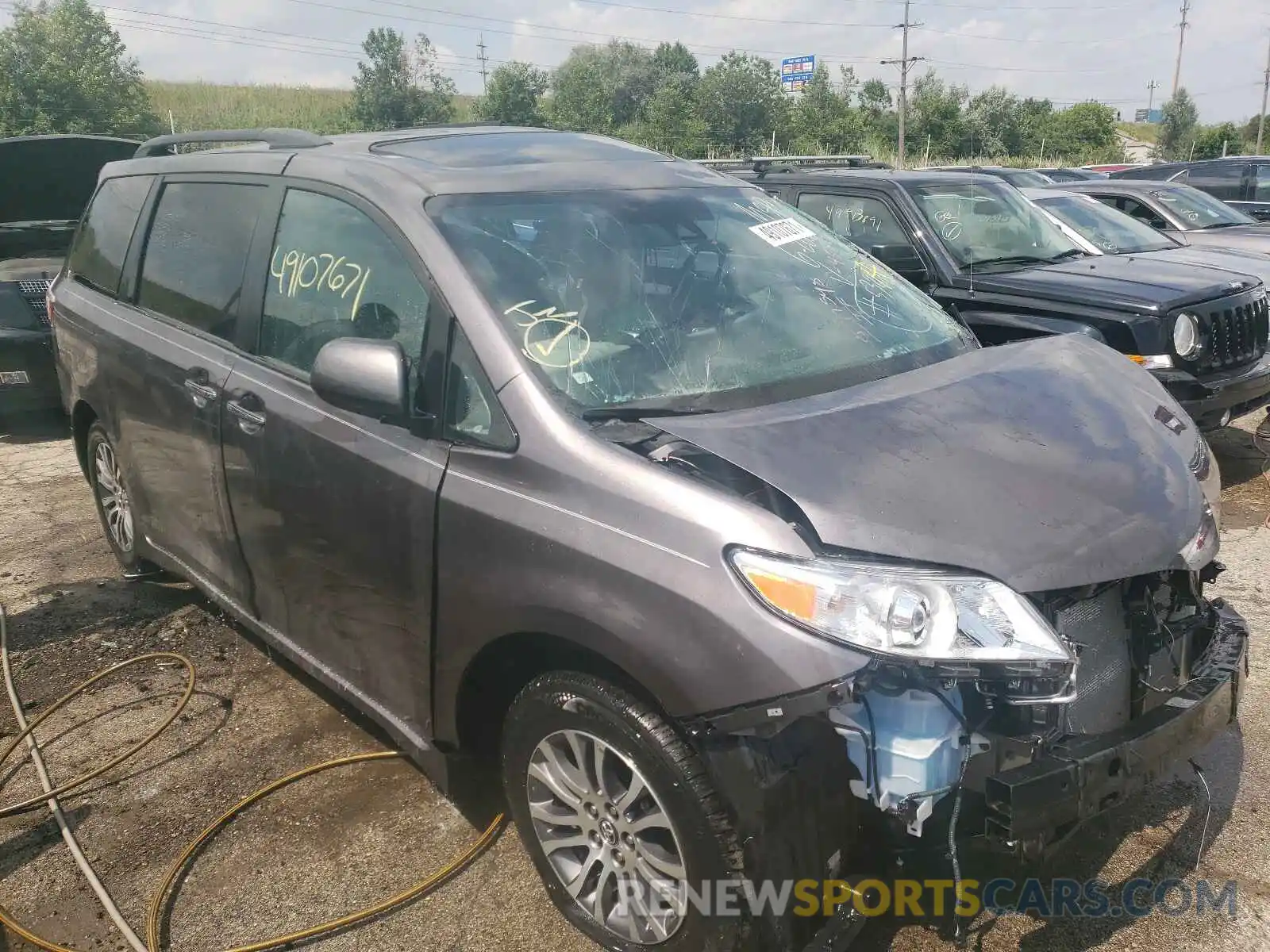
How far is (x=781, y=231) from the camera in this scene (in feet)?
10.8

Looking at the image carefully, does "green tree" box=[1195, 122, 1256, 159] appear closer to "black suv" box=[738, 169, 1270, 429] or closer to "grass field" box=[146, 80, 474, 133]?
"grass field" box=[146, 80, 474, 133]

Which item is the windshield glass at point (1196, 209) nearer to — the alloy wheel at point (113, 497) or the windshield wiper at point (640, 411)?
the windshield wiper at point (640, 411)

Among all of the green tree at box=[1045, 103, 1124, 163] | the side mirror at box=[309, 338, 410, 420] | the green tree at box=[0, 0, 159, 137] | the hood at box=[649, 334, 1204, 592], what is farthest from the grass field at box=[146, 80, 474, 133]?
the hood at box=[649, 334, 1204, 592]

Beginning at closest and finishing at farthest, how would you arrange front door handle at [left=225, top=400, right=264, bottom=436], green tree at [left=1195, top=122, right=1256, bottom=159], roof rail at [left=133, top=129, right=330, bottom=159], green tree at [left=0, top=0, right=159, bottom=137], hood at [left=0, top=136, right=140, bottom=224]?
front door handle at [left=225, top=400, right=264, bottom=436] < roof rail at [left=133, top=129, right=330, bottom=159] < hood at [left=0, top=136, right=140, bottom=224] < green tree at [left=0, top=0, right=159, bottom=137] < green tree at [left=1195, top=122, right=1256, bottom=159]

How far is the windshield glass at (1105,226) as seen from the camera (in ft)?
24.8

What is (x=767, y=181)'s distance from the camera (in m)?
7.35

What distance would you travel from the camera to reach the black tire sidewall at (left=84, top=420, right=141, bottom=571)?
168 inches

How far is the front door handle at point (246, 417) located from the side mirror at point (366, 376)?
2.04ft

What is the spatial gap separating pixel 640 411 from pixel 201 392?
69.3 inches

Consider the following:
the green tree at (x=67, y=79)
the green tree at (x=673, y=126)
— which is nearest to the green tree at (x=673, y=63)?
the green tree at (x=673, y=126)

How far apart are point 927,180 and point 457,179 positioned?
473 centimetres

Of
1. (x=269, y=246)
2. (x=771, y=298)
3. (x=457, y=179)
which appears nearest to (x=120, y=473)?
(x=269, y=246)

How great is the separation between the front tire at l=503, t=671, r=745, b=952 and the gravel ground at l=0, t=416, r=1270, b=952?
223 millimetres

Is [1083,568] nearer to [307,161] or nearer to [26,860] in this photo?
[307,161]
